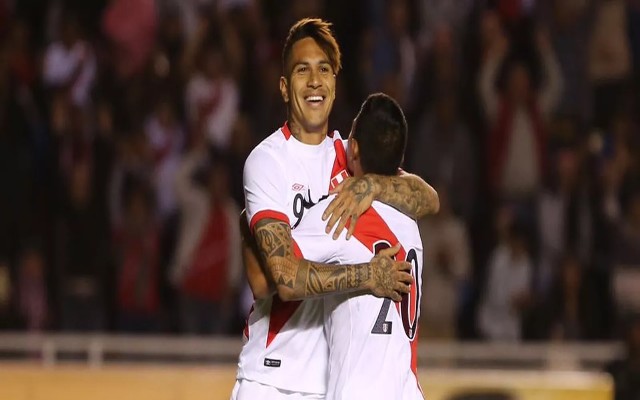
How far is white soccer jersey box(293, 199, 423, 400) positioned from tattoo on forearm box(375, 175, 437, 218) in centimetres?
4

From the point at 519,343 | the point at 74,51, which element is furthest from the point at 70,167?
the point at 519,343

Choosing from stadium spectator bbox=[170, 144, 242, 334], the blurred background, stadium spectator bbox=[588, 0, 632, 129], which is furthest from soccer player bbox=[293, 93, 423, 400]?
stadium spectator bbox=[588, 0, 632, 129]

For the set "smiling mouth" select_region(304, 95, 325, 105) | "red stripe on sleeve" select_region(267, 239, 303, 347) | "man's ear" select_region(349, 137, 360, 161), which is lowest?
"red stripe on sleeve" select_region(267, 239, 303, 347)

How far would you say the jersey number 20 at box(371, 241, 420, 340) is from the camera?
18.8 feet

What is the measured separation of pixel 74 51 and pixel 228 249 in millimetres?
2464

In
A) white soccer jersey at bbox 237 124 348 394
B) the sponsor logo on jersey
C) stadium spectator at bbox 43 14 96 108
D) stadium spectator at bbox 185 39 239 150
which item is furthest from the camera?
stadium spectator at bbox 43 14 96 108

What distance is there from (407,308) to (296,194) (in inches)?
24.8

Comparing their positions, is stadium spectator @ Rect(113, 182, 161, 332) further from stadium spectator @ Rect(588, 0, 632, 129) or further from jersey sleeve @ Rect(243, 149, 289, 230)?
jersey sleeve @ Rect(243, 149, 289, 230)

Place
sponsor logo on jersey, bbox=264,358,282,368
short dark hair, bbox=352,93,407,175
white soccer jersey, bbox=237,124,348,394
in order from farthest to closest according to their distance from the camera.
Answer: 1. sponsor logo on jersey, bbox=264,358,282,368
2. white soccer jersey, bbox=237,124,348,394
3. short dark hair, bbox=352,93,407,175

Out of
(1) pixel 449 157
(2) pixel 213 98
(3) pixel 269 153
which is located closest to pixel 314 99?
(3) pixel 269 153

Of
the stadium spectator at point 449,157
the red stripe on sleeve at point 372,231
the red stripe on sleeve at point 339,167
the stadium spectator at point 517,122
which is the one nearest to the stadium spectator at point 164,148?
the stadium spectator at point 449,157

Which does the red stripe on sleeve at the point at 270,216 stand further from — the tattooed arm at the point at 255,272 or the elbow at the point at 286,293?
the elbow at the point at 286,293

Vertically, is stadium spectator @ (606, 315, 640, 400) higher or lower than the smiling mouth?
lower

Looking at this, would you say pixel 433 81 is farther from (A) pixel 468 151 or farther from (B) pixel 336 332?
(B) pixel 336 332
